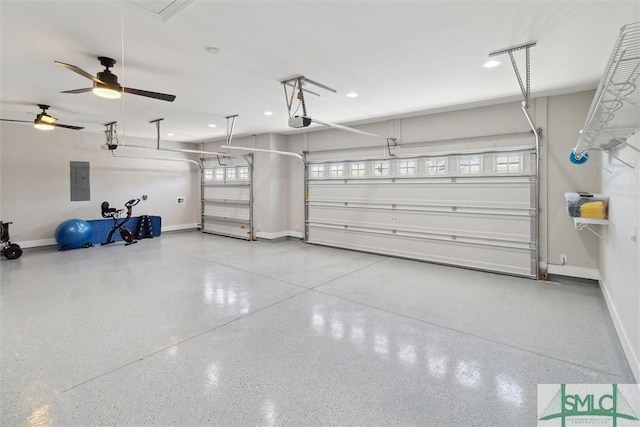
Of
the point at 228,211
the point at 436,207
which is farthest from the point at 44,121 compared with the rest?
the point at 436,207

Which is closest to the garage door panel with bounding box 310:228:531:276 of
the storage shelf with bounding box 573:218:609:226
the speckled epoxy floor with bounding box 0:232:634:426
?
the speckled epoxy floor with bounding box 0:232:634:426

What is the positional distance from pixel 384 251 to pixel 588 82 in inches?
154

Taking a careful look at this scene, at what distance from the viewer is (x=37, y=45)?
284 centimetres

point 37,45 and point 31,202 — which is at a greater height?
point 37,45

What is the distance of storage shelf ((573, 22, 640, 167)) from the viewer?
4.34ft

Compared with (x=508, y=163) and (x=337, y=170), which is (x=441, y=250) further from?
(x=337, y=170)

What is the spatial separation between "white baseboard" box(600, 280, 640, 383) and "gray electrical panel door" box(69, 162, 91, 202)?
9503mm

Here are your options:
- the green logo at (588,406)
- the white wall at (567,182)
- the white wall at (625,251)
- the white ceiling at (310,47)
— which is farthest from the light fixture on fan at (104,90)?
the white wall at (567,182)

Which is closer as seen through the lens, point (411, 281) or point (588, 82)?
point (588, 82)

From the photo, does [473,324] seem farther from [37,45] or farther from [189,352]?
[37,45]

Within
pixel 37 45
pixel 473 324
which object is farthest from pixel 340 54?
pixel 473 324

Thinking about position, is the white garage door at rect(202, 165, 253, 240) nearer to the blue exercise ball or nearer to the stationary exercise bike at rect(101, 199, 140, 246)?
the stationary exercise bike at rect(101, 199, 140, 246)

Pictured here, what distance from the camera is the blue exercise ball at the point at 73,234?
6520 mm

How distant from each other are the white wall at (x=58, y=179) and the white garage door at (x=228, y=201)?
1.07m
